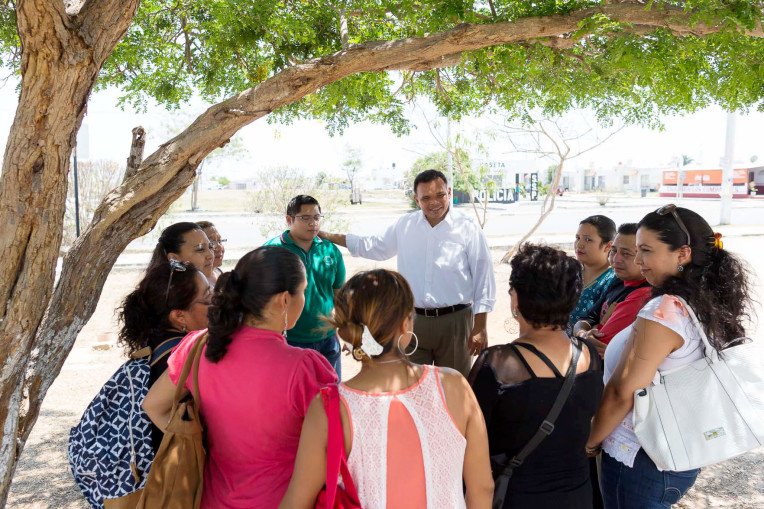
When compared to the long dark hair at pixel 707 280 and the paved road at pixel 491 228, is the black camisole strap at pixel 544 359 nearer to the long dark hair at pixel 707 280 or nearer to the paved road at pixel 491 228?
the long dark hair at pixel 707 280

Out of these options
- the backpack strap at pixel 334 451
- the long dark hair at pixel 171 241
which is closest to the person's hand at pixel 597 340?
the backpack strap at pixel 334 451

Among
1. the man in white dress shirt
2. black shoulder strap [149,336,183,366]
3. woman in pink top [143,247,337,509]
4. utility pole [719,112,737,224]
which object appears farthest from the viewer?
utility pole [719,112,737,224]

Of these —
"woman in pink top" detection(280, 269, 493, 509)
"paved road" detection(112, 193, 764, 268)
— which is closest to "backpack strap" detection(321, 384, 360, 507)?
"woman in pink top" detection(280, 269, 493, 509)

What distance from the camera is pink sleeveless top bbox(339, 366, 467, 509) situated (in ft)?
5.71

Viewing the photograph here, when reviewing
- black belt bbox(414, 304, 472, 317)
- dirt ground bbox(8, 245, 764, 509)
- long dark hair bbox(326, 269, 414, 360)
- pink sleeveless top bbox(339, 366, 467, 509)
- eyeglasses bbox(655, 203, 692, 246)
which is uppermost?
eyeglasses bbox(655, 203, 692, 246)

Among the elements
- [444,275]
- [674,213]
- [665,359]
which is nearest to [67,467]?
[444,275]

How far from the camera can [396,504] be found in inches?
69.6

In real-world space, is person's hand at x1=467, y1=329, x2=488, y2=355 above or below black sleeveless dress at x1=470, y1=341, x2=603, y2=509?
below

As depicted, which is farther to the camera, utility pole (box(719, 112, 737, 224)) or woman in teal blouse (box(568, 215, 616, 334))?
utility pole (box(719, 112, 737, 224))

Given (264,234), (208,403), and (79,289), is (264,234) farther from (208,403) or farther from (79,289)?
(208,403)

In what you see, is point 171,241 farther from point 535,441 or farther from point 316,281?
point 535,441

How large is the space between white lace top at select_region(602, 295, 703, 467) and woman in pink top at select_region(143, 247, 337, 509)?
1.22 meters

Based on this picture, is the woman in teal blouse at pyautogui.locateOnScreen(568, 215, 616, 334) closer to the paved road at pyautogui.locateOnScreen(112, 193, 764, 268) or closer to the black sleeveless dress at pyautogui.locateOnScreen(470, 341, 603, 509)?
the black sleeveless dress at pyautogui.locateOnScreen(470, 341, 603, 509)

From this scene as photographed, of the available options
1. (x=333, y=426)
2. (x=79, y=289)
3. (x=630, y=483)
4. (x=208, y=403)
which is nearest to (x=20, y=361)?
(x=79, y=289)
